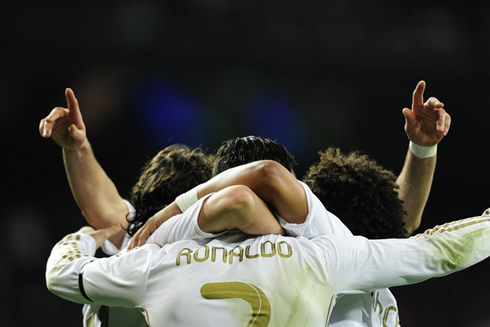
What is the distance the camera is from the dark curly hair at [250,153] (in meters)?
2.09

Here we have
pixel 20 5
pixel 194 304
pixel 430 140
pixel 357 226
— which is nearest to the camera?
pixel 194 304

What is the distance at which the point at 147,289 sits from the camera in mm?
1812

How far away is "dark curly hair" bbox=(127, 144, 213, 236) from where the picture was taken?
2463 mm

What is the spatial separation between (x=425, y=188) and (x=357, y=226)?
0.71 metres

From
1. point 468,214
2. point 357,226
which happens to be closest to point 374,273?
point 357,226

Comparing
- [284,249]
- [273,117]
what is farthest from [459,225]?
[273,117]

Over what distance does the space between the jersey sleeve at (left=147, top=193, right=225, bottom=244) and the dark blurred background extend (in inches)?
145

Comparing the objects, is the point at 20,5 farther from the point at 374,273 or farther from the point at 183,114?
the point at 374,273

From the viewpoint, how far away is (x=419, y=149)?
2.66 meters

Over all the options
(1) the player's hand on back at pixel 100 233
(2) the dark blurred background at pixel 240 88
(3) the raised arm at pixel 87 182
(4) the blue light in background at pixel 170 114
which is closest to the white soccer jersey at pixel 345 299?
(1) the player's hand on back at pixel 100 233

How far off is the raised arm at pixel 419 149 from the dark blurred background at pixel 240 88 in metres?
2.86

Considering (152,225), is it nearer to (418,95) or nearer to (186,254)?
(186,254)

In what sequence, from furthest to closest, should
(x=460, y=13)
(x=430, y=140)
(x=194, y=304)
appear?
1. (x=460, y=13)
2. (x=430, y=140)
3. (x=194, y=304)

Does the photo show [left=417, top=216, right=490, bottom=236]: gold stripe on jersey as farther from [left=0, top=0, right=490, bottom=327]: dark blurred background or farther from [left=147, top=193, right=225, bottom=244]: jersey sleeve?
[left=0, top=0, right=490, bottom=327]: dark blurred background
